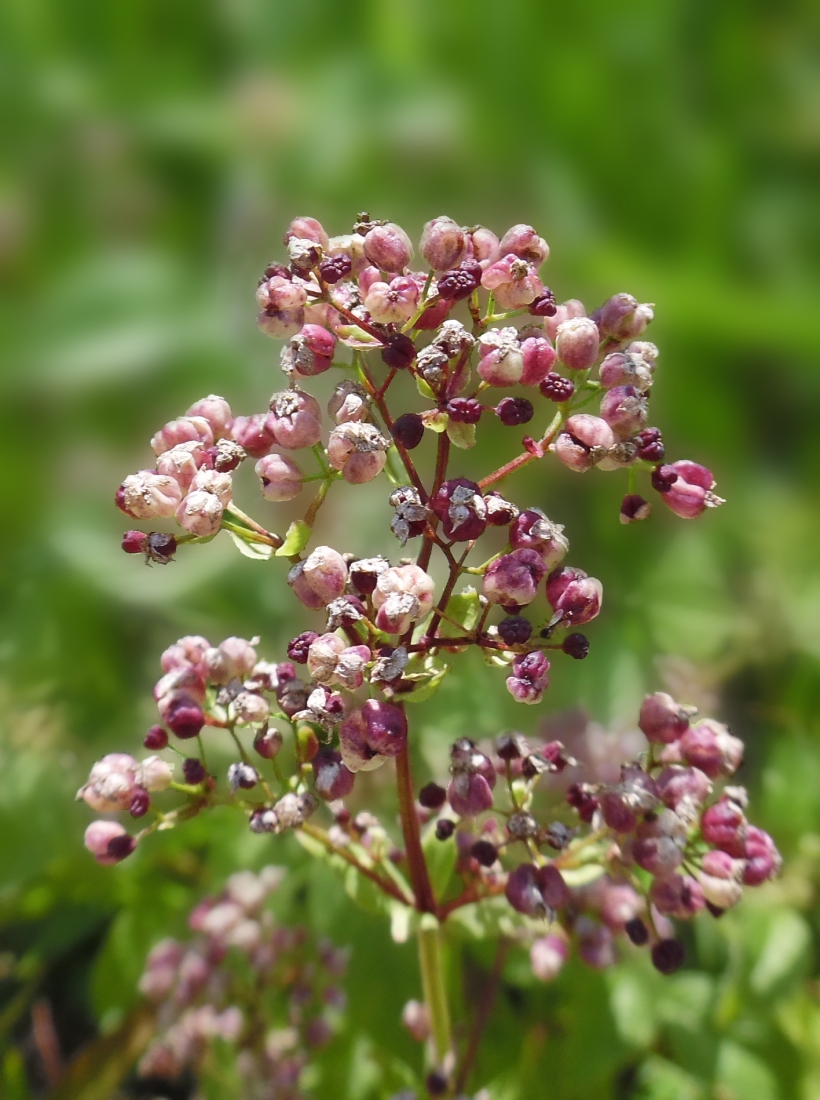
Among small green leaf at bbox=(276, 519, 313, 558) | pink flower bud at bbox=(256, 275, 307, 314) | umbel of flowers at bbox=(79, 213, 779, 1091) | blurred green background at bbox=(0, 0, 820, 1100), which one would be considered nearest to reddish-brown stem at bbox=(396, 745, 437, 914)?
umbel of flowers at bbox=(79, 213, 779, 1091)

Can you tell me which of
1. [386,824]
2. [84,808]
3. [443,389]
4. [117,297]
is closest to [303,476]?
[443,389]

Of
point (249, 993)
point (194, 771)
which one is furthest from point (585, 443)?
point (249, 993)

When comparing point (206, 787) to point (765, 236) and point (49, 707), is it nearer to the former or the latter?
point (49, 707)

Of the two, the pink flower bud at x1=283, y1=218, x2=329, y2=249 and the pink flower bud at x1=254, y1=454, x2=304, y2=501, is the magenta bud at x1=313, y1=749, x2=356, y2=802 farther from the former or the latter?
the pink flower bud at x1=283, y1=218, x2=329, y2=249

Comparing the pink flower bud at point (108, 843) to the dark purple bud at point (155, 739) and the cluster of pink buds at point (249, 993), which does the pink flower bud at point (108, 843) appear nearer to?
the dark purple bud at point (155, 739)

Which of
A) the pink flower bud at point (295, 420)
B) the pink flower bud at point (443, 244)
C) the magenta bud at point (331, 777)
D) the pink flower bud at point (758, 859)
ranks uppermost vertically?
the pink flower bud at point (443, 244)

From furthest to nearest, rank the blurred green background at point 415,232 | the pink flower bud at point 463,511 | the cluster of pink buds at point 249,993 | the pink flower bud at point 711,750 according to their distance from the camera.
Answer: the blurred green background at point 415,232, the cluster of pink buds at point 249,993, the pink flower bud at point 711,750, the pink flower bud at point 463,511

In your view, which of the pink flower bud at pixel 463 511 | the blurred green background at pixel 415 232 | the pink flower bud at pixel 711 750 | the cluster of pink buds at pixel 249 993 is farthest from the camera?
the blurred green background at pixel 415 232

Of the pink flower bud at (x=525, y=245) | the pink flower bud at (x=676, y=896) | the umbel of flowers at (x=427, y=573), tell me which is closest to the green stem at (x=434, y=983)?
the umbel of flowers at (x=427, y=573)
